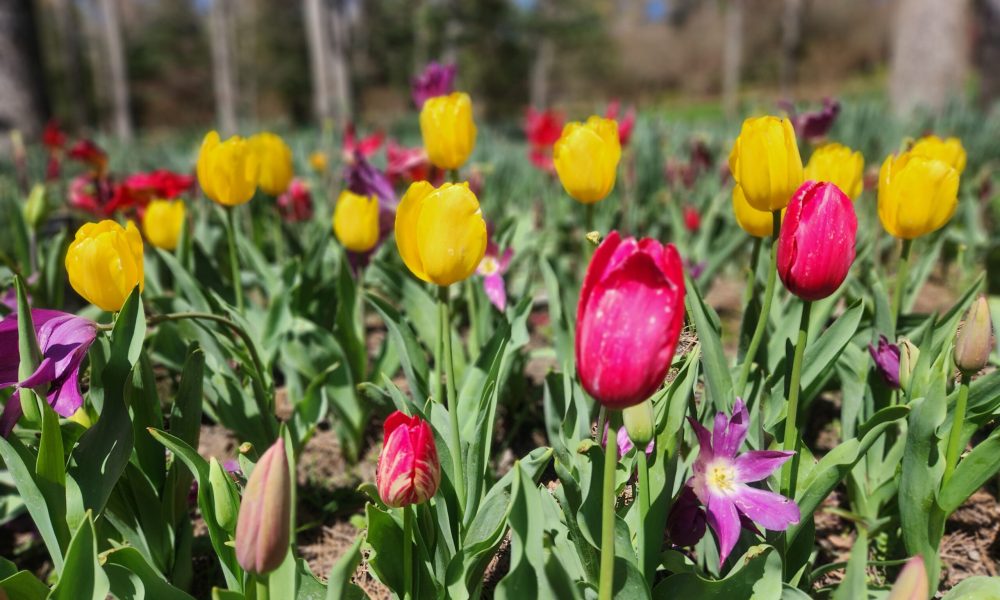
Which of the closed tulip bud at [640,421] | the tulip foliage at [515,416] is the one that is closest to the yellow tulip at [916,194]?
the tulip foliage at [515,416]

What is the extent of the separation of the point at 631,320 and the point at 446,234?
358mm

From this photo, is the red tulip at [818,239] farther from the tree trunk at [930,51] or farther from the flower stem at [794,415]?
the tree trunk at [930,51]

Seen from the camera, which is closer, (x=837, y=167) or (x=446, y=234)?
(x=446, y=234)

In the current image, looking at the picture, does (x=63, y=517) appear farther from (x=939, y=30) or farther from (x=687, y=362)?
(x=939, y=30)

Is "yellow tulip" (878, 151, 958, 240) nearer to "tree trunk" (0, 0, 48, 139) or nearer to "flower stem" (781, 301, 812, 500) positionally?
"flower stem" (781, 301, 812, 500)

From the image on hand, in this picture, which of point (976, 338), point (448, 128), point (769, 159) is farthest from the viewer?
point (448, 128)

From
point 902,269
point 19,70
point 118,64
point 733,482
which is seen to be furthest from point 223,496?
point 118,64

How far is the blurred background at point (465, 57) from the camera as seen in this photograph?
289 inches

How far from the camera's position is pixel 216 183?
1.55 metres

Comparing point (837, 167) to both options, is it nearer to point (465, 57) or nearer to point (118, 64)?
point (118, 64)

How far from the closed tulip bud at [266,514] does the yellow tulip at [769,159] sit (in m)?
0.78

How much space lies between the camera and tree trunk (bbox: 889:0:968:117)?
716 centimetres

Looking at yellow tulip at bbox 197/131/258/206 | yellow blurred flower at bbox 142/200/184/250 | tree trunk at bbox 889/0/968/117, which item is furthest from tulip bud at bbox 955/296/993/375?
tree trunk at bbox 889/0/968/117

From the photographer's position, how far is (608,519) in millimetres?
802
